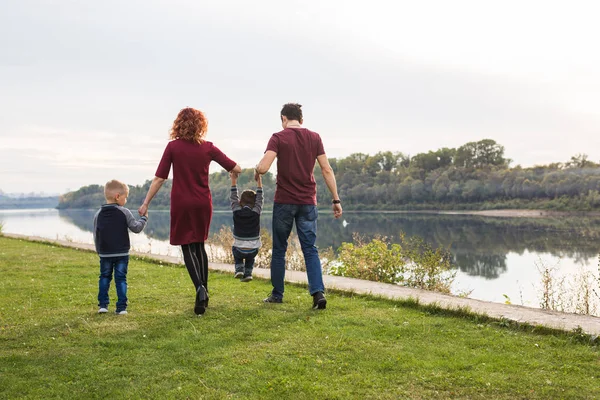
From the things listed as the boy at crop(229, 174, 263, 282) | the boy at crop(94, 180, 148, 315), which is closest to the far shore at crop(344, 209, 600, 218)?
the boy at crop(229, 174, 263, 282)

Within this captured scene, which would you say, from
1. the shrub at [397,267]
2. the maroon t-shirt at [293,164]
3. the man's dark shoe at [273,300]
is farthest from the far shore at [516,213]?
the maroon t-shirt at [293,164]

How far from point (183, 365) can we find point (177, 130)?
252cm

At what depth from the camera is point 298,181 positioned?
5.54 metres

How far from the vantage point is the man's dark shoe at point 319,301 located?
550cm

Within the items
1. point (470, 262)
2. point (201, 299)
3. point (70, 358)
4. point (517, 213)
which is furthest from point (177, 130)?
point (517, 213)

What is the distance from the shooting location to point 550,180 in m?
75.5

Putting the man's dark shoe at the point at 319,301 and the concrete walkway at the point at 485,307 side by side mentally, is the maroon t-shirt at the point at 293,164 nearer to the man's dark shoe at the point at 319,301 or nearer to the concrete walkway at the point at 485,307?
the man's dark shoe at the point at 319,301

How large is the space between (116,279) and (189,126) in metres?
1.73

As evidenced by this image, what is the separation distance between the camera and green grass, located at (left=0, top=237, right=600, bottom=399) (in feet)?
11.0

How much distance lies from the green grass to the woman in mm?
571

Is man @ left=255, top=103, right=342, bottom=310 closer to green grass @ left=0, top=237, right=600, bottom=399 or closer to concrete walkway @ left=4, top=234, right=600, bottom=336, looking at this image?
green grass @ left=0, top=237, right=600, bottom=399

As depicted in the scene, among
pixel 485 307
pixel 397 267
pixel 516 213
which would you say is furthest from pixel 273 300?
pixel 516 213

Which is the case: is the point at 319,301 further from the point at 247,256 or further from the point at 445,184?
the point at 445,184

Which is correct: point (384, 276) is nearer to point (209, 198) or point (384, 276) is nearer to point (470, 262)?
point (209, 198)
